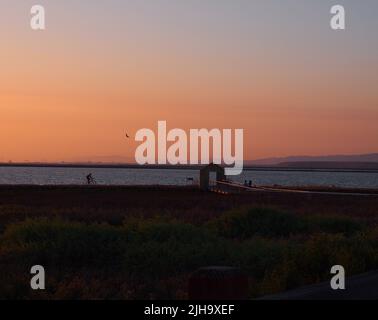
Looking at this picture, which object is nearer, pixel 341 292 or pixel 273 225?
pixel 341 292

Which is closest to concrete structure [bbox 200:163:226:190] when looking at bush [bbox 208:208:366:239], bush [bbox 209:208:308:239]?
bush [bbox 209:208:308:239]

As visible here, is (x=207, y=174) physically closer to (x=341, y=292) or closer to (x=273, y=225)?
(x=273, y=225)

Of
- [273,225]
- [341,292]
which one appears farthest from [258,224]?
[341,292]

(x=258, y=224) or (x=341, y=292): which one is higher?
(x=341, y=292)

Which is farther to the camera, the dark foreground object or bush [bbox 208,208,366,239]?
bush [bbox 208,208,366,239]

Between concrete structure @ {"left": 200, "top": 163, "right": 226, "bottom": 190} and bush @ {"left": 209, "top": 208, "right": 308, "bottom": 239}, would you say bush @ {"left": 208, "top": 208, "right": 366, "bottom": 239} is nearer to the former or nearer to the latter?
bush @ {"left": 209, "top": 208, "right": 308, "bottom": 239}

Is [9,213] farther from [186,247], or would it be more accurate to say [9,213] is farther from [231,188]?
[231,188]

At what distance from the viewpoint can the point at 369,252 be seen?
14.4 metres

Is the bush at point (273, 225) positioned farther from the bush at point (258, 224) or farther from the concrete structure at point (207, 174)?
the concrete structure at point (207, 174)

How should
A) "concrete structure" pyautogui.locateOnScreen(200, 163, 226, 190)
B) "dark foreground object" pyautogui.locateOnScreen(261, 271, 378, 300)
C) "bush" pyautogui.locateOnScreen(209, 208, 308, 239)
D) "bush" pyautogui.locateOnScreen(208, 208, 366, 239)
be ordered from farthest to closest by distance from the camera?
"concrete structure" pyautogui.locateOnScreen(200, 163, 226, 190), "bush" pyautogui.locateOnScreen(208, 208, 366, 239), "bush" pyautogui.locateOnScreen(209, 208, 308, 239), "dark foreground object" pyautogui.locateOnScreen(261, 271, 378, 300)

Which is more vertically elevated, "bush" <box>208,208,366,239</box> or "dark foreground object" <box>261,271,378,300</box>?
"dark foreground object" <box>261,271,378,300</box>

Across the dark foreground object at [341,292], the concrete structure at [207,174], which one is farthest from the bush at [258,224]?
the concrete structure at [207,174]

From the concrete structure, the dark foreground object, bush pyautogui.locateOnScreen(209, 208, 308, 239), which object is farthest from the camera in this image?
the concrete structure
